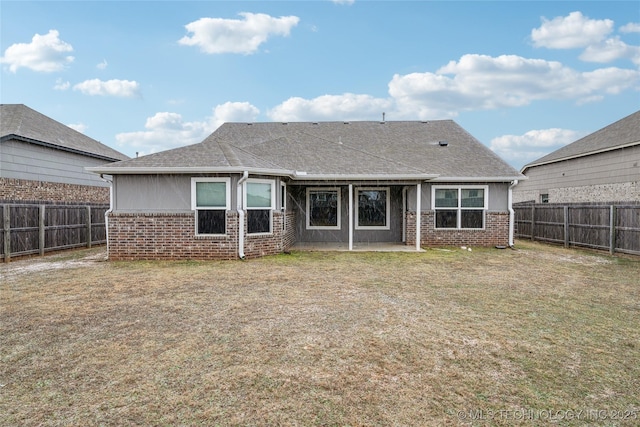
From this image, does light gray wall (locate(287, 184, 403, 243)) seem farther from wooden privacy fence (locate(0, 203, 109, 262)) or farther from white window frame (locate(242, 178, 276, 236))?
wooden privacy fence (locate(0, 203, 109, 262))

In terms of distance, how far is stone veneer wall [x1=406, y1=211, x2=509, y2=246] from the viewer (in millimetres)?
13320

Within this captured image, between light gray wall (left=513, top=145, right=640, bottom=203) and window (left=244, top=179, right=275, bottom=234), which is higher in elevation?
light gray wall (left=513, top=145, right=640, bottom=203)

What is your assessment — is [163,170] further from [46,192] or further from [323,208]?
[46,192]

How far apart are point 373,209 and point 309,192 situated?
254 centimetres

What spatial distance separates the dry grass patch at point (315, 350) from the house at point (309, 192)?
9.00 feet

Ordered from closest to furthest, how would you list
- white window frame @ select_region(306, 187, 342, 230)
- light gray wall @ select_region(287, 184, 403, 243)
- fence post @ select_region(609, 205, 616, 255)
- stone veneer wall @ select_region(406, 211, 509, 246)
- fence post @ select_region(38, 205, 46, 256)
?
1. fence post @ select_region(38, 205, 46, 256)
2. fence post @ select_region(609, 205, 616, 255)
3. stone veneer wall @ select_region(406, 211, 509, 246)
4. white window frame @ select_region(306, 187, 342, 230)
5. light gray wall @ select_region(287, 184, 403, 243)

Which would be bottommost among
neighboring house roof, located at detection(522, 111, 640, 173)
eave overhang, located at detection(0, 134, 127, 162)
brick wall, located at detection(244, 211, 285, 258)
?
brick wall, located at detection(244, 211, 285, 258)

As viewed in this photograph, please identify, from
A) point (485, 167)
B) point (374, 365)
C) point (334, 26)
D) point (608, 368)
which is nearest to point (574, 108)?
point (485, 167)

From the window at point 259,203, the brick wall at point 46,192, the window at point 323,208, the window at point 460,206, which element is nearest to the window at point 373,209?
the window at point 323,208

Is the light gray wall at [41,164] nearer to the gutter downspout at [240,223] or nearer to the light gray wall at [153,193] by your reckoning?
the light gray wall at [153,193]

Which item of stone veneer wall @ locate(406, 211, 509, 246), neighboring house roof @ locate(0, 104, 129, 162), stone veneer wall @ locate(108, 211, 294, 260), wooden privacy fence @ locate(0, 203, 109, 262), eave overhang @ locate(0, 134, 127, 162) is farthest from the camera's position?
neighboring house roof @ locate(0, 104, 129, 162)

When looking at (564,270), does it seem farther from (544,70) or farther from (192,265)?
(544,70)

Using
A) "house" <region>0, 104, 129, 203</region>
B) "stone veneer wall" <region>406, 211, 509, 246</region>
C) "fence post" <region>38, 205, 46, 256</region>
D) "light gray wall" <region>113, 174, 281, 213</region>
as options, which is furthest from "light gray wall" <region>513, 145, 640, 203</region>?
"house" <region>0, 104, 129, 203</region>

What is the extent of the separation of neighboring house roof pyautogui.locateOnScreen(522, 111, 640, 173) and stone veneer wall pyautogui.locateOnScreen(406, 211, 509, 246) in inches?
258
